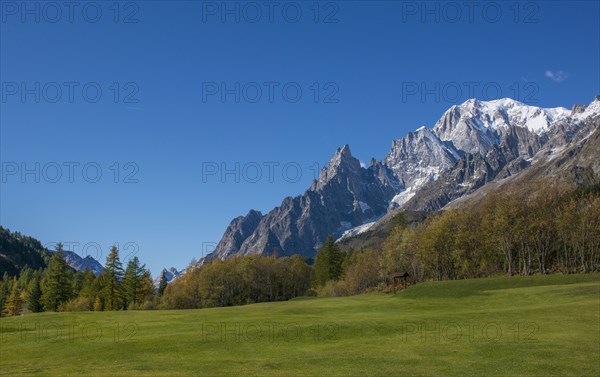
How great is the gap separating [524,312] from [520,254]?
62066mm

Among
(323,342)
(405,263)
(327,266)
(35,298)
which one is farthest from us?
(327,266)

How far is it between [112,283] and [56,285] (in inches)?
554

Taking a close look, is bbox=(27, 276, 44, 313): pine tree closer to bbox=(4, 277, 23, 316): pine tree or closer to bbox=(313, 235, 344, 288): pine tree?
bbox=(4, 277, 23, 316): pine tree

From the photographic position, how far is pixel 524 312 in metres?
48.5

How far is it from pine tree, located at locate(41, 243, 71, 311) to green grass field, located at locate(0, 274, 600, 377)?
75.5 meters

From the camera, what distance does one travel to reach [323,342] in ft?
128

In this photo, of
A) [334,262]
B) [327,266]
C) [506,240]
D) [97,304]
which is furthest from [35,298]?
[506,240]

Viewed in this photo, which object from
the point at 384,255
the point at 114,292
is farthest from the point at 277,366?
the point at 114,292

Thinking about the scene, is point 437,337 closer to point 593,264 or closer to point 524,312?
point 524,312

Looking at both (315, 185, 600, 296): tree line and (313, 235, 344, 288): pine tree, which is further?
(313, 235, 344, 288): pine tree

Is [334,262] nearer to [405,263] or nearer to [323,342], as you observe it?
[405,263]

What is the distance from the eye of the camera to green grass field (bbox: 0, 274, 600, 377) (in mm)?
29453

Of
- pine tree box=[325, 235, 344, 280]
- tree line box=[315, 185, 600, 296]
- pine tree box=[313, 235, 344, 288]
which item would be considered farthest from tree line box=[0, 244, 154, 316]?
tree line box=[315, 185, 600, 296]

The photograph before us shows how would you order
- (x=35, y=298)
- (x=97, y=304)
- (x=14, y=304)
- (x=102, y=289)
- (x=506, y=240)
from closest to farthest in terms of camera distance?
(x=506, y=240), (x=97, y=304), (x=102, y=289), (x=35, y=298), (x=14, y=304)
